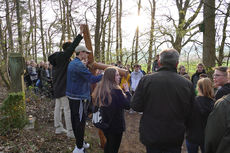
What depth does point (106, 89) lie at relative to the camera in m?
2.71

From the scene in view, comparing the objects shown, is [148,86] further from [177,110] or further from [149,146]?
[149,146]

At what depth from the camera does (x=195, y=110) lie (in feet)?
6.86

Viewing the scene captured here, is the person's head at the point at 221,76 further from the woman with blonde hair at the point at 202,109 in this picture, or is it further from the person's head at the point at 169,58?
the person's head at the point at 169,58

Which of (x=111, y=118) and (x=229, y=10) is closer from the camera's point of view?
(x=111, y=118)

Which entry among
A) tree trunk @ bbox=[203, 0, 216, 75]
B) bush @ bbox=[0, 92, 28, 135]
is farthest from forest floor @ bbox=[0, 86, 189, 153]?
tree trunk @ bbox=[203, 0, 216, 75]

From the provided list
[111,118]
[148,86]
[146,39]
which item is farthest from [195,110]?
[146,39]

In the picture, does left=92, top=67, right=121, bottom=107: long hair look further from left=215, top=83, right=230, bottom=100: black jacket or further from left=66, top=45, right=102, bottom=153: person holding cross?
left=215, top=83, right=230, bottom=100: black jacket

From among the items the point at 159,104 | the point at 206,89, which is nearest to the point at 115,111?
the point at 159,104

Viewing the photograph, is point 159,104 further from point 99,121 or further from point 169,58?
point 99,121

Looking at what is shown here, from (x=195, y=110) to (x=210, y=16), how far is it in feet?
16.8

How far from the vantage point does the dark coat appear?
1408mm

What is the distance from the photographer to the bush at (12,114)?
360cm

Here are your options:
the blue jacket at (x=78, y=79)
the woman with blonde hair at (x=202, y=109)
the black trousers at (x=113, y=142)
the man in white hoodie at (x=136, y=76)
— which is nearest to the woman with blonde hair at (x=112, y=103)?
the black trousers at (x=113, y=142)

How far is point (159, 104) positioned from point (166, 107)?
8 cm
